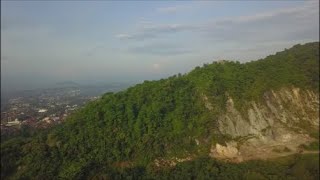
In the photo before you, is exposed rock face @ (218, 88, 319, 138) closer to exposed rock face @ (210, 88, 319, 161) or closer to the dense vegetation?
exposed rock face @ (210, 88, 319, 161)

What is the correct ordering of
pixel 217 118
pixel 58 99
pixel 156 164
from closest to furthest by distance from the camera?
pixel 156 164 < pixel 217 118 < pixel 58 99

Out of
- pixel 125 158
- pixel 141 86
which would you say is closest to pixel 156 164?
pixel 125 158

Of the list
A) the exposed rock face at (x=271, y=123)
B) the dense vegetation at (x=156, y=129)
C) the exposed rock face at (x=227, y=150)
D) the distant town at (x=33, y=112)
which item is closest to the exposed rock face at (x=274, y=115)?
the exposed rock face at (x=271, y=123)

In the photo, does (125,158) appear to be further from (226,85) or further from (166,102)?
(226,85)

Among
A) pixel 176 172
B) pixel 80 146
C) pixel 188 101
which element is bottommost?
pixel 176 172

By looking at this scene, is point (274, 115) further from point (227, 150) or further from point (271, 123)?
point (227, 150)

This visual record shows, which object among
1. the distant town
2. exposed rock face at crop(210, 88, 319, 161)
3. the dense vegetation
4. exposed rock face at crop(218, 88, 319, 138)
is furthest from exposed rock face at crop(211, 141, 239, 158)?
the distant town

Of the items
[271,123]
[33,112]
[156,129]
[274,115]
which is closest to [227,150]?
[271,123]
